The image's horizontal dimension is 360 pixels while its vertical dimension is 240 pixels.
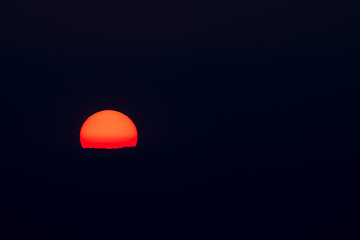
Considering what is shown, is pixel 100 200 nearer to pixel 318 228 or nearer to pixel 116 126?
pixel 318 228

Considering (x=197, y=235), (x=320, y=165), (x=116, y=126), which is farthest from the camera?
(x=116, y=126)

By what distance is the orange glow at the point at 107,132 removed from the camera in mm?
17998

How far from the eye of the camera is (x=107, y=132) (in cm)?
1831

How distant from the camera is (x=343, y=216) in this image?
11.3m

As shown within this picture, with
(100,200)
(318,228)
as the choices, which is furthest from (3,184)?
(318,228)

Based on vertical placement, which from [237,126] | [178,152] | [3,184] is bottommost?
[3,184]

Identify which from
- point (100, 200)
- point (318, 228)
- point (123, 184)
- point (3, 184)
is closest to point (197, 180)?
point (123, 184)

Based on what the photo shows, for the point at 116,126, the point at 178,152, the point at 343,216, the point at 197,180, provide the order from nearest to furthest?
the point at 343,216 < the point at 197,180 < the point at 178,152 < the point at 116,126

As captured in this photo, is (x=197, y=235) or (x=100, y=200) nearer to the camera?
(x=197, y=235)

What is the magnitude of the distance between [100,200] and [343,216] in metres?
5.78

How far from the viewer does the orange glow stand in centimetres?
1800

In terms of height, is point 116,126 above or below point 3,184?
above

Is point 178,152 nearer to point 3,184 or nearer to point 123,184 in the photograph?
point 123,184

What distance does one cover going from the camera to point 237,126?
1902 centimetres
